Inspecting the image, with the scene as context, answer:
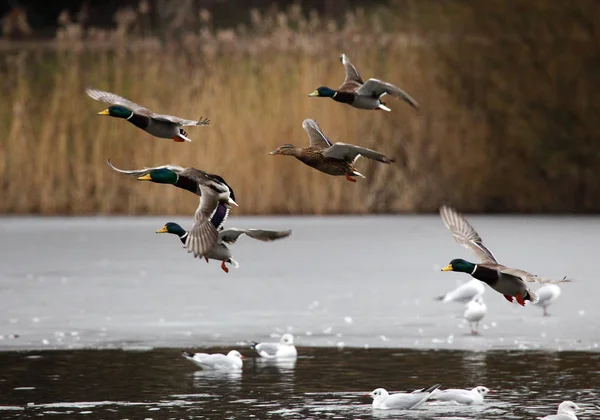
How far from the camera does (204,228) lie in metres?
6.79

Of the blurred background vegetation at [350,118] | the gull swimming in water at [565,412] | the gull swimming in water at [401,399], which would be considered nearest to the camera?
the gull swimming in water at [565,412]

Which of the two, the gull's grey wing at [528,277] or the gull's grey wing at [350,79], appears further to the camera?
the gull's grey wing at [350,79]

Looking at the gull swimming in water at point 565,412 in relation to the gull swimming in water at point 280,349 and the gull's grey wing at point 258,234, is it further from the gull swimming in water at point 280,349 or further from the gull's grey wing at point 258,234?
the gull swimming in water at point 280,349

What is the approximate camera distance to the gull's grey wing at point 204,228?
6.61 meters

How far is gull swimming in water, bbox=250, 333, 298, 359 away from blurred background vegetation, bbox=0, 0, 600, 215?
26.0 ft

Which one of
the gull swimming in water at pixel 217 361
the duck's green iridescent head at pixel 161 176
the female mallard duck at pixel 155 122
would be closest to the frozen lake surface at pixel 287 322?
the gull swimming in water at pixel 217 361

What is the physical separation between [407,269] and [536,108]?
21.7ft

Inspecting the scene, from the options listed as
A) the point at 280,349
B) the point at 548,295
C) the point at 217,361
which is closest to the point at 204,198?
the point at 217,361

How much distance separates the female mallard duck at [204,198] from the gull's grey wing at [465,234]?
1.50m

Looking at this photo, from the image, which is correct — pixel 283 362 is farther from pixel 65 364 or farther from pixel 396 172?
pixel 396 172

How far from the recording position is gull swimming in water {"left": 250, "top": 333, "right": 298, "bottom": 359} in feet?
32.8

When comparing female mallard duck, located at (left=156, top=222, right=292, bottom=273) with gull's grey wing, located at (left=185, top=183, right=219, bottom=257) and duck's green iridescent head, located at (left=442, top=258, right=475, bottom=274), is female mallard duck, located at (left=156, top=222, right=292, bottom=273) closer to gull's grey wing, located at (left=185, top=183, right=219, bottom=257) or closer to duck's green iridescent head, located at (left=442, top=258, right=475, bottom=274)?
gull's grey wing, located at (left=185, top=183, right=219, bottom=257)

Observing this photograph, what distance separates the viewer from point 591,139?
20.0 metres

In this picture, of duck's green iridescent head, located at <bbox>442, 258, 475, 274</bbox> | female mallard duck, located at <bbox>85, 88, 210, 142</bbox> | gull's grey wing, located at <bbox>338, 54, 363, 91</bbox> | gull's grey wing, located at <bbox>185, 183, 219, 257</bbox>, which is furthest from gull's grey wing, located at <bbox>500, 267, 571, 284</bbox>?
female mallard duck, located at <bbox>85, 88, 210, 142</bbox>
